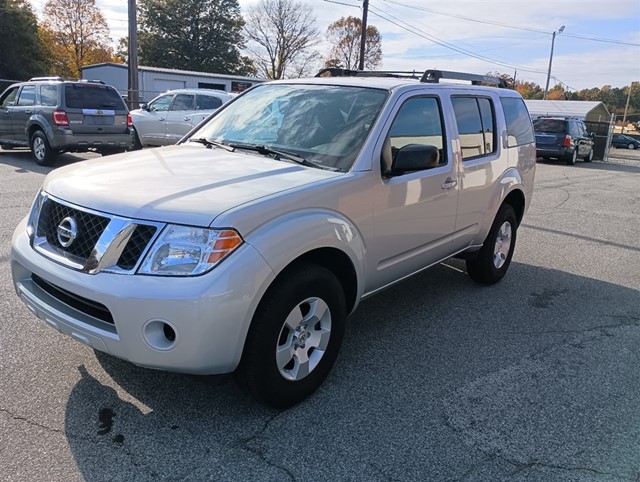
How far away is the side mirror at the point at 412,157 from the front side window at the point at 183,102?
11.3 meters

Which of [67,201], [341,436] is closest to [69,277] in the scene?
[67,201]

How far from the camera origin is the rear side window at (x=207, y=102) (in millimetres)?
13818

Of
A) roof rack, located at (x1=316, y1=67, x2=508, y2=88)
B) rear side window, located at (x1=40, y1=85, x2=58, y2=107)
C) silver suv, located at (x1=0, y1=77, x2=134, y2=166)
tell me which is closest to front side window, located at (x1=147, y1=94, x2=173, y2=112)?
silver suv, located at (x1=0, y1=77, x2=134, y2=166)

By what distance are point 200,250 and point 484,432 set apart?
5.99ft

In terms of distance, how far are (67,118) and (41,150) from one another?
3.80 feet

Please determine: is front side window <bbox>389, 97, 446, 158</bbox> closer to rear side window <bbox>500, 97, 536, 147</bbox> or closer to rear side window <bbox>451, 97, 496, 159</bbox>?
rear side window <bbox>451, 97, 496, 159</bbox>

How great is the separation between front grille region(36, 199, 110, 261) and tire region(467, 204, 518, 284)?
11.8 ft

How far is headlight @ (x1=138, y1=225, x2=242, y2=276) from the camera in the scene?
251cm

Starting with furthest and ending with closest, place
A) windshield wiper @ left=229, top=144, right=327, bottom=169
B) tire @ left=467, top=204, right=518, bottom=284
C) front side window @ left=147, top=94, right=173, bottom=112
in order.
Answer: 1. front side window @ left=147, top=94, right=173, bottom=112
2. tire @ left=467, top=204, right=518, bottom=284
3. windshield wiper @ left=229, top=144, right=327, bottom=169

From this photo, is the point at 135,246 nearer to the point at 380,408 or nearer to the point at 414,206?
the point at 380,408

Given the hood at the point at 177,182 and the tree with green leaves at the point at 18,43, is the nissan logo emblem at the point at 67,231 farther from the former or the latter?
the tree with green leaves at the point at 18,43

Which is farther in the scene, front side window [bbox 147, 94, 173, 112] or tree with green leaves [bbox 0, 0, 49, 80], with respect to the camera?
tree with green leaves [bbox 0, 0, 49, 80]

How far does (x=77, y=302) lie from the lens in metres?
2.78

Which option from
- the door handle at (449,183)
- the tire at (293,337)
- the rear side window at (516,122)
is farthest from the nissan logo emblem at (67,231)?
the rear side window at (516,122)
